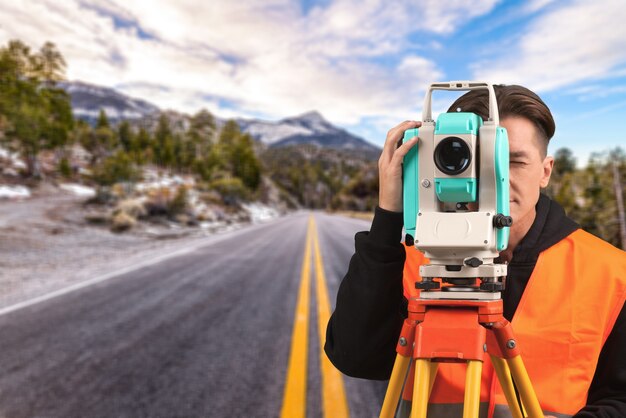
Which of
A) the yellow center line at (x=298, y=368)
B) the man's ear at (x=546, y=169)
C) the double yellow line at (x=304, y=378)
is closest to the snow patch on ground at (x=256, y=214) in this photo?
the yellow center line at (x=298, y=368)

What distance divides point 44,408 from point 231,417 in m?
1.27

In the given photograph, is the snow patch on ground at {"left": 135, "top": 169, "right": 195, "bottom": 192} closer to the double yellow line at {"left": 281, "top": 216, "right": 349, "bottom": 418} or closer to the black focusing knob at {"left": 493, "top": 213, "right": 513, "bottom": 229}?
the double yellow line at {"left": 281, "top": 216, "right": 349, "bottom": 418}

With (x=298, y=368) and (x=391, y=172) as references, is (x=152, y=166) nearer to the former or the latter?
(x=298, y=368)

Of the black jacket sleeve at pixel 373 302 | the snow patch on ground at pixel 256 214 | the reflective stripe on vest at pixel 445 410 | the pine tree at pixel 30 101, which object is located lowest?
the snow patch on ground at pixel 256 214

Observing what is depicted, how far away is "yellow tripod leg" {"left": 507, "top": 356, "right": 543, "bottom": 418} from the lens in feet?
3.45

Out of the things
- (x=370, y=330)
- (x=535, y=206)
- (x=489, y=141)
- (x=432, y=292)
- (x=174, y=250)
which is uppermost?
(x=489, y=141)

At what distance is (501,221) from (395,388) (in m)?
0.57

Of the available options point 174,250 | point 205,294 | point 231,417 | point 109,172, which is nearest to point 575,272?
point 231,417

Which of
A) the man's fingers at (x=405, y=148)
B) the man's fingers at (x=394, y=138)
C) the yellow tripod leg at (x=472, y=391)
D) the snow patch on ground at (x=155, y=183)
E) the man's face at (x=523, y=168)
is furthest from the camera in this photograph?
the snow patch on ground at (x=155, y=183)

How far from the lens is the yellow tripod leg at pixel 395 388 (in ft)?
3.72

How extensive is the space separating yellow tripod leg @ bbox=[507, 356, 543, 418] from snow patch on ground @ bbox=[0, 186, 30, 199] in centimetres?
3038

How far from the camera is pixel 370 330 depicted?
1.30 metres

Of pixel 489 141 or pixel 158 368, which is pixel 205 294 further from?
pixel 489 141

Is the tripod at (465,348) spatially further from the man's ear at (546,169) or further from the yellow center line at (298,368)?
the yellow center line at (298,368)
